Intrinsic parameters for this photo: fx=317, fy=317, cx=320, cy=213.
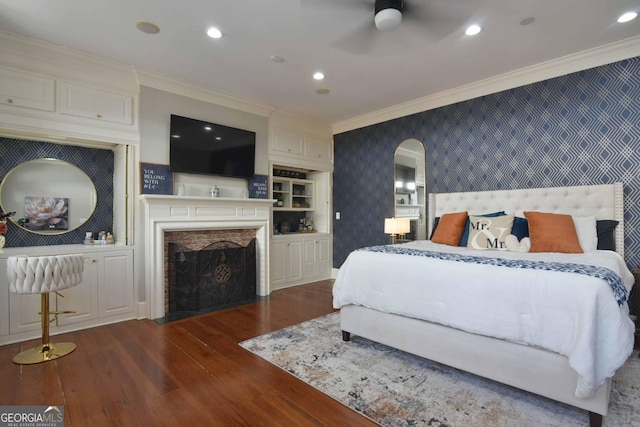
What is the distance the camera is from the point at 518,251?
3.04 meters

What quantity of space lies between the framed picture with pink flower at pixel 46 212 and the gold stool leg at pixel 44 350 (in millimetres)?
1141

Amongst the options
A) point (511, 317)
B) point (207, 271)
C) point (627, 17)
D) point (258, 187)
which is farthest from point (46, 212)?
point (627, 17)

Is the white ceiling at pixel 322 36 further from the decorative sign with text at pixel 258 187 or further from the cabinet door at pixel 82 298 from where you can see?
the cabinet door at pixel 82 298

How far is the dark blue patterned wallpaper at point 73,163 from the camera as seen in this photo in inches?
128

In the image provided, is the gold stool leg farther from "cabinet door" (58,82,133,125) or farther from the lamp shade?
the lamp shade

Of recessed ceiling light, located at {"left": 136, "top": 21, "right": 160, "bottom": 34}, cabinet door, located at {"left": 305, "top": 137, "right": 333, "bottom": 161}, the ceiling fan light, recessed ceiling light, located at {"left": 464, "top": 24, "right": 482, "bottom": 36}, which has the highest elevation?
recessed ceiling light, located at {"left": 136, "top": 21, "right": 160, "bottom": 34}

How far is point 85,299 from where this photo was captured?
3.27 meters

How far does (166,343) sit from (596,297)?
3.19m

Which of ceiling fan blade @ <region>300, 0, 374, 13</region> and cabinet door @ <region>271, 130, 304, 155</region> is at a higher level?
ceiling fan blade @ <region>300, 0, 374, 13</region>

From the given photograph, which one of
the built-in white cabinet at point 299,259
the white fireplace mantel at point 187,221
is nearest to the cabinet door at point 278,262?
the built-in white cabinet at point 299,259

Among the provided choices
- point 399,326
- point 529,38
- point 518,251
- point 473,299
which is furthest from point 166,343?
point 529,38

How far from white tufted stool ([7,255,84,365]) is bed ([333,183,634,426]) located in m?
2.31

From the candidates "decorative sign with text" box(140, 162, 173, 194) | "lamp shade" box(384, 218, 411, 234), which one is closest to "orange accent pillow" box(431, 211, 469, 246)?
"lamp shade" box(384, 218, 411, 234)

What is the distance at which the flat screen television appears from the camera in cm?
387
